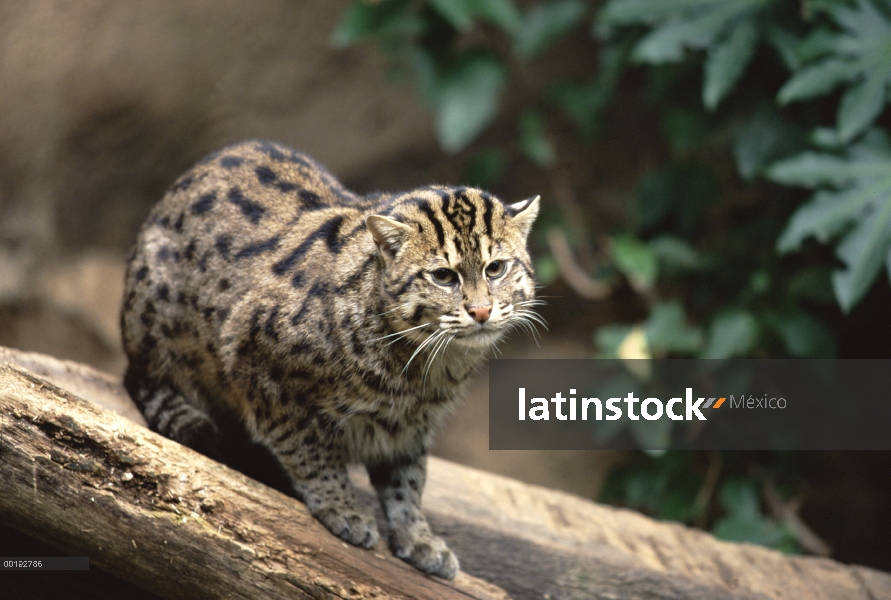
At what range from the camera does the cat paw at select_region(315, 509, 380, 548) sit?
3.35 metres

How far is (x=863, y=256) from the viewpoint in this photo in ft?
15.1

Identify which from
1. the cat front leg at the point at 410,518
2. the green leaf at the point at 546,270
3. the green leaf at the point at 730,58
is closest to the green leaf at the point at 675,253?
the green leaf at the point at 546,270

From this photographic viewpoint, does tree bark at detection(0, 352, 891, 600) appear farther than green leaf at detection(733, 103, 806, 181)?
No

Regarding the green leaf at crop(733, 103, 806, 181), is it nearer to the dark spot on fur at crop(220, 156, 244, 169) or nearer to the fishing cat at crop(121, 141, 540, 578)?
the fishing cat at crop(121, 141, 540, 578)

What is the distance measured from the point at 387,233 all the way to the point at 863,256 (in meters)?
2.79

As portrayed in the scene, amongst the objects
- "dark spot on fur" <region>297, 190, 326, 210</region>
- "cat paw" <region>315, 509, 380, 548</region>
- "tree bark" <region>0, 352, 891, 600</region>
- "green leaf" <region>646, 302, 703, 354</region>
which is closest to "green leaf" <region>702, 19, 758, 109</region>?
"green leaf" <region>646, 302, 703, 354</region>

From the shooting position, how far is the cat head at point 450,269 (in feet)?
10.5

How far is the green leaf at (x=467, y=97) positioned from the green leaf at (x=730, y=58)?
1.65 metres

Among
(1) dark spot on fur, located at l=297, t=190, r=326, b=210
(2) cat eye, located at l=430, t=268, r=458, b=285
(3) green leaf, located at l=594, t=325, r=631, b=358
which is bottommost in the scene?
(2) cat eye, located at l=430, t=268, r=458, b=285

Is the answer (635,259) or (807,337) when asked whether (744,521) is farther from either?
(635,259)

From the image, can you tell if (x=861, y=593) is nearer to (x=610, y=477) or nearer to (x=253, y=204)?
(x=610, y=477)

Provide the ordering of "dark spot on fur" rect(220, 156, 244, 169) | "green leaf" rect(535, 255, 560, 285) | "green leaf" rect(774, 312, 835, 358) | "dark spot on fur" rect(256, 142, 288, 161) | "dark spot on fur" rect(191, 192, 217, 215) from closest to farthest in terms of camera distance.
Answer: "dark spot on fur" rect(191, 192, 217, 215), "dark spot on fur" rect(220, 156, 244, 169), "dark spot on fur" rect(256, 142, 288, 161), "green leaf" rect(774, 312, 835, 358), "green leaf" rect(535, 255, 560, 285)

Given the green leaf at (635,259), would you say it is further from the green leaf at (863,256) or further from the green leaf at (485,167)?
the green leaf at (863,256)

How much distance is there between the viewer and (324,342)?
3344 mm
